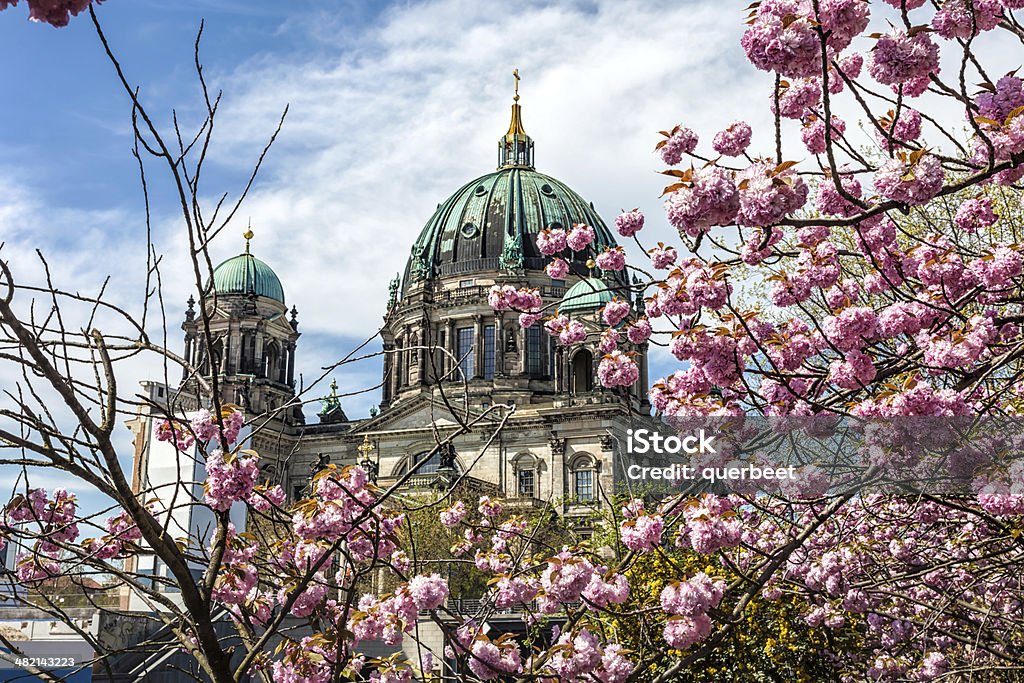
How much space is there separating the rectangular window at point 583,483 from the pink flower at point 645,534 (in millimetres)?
47736

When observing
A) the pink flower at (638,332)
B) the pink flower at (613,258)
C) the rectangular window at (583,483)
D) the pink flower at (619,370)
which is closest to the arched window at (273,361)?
the rectangular window at (583,483)

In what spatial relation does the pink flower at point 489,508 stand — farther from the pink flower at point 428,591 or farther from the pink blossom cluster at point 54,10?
the pink blossom cluster at point 54,10

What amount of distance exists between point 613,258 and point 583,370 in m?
51.9

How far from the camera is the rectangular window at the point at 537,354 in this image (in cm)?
6562

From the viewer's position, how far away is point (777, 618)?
679 inches

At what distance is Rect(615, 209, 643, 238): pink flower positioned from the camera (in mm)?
12209

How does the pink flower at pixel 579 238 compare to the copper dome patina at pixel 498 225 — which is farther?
Result: the copper dome patina at pixel 498 225

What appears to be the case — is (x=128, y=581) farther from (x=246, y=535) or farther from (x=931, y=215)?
(x=931, y=215)

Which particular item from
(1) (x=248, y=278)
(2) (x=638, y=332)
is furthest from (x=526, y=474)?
(2) (x=638, y=332)

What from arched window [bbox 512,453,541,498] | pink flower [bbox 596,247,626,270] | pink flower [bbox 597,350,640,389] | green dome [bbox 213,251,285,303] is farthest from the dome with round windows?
pink flower [bbox 597,350,640,389]

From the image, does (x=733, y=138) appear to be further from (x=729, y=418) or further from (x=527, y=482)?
(x=527, y=482)

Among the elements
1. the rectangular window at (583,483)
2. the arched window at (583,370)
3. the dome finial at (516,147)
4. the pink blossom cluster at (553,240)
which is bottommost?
the pink blossom cluster at (553,240)

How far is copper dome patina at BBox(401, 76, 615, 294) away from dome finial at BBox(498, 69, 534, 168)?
2.76m

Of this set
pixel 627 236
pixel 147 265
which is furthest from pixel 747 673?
pixel 147 265
